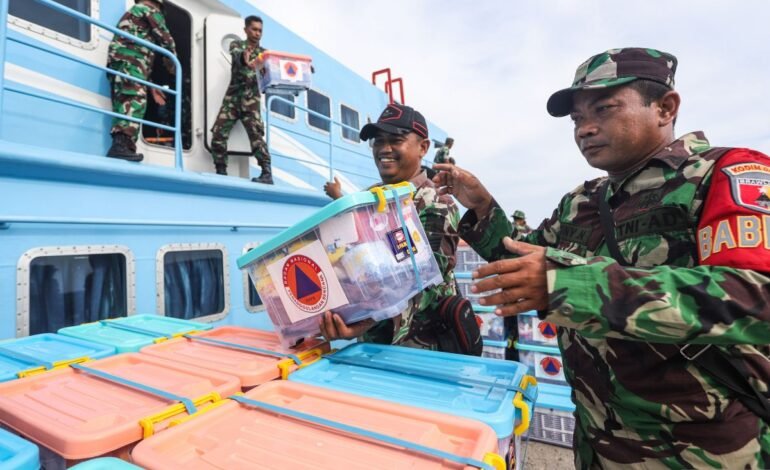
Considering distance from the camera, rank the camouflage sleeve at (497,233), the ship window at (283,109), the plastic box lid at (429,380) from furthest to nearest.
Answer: the ship window at (283,109)
the camouflage sleeve at (497,233)
the plastic box lid at (429,380)

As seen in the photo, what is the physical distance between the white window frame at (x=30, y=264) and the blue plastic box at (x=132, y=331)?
1.28 feet

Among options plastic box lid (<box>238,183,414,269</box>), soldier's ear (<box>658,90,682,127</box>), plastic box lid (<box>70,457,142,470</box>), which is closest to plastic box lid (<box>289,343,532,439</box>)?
plastic box lid (<box>238,183,414,269</box>)

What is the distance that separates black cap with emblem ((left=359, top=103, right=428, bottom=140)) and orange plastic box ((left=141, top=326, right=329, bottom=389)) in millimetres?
1198

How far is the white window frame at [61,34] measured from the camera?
107 inches

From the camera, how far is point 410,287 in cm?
145

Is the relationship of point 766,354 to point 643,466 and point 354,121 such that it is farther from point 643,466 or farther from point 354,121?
point 354,121

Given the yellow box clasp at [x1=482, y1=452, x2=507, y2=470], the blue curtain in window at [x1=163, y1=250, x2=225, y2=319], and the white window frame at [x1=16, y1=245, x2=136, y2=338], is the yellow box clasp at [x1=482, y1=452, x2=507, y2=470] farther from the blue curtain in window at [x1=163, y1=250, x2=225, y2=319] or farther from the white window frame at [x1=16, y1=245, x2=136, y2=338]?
the blue curtain in window at [x1=163, y1=250, x2=225, y2=319]

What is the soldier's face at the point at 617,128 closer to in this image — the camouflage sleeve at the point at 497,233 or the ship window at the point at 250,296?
the camouflage sleeve at the point at 497,233

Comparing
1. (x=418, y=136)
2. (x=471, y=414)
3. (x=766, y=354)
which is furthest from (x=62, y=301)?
→ (x=766, y=354)

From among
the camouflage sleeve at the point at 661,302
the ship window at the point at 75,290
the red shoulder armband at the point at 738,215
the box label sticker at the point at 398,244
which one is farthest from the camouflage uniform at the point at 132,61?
the red shoulder armband at the point at 738,215

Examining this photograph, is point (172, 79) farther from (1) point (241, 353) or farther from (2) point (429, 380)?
(2) point (429, 380)

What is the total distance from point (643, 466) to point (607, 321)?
59 cm

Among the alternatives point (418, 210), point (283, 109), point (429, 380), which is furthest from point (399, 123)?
point (283, 109)

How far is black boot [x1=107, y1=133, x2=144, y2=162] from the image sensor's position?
2.83m
